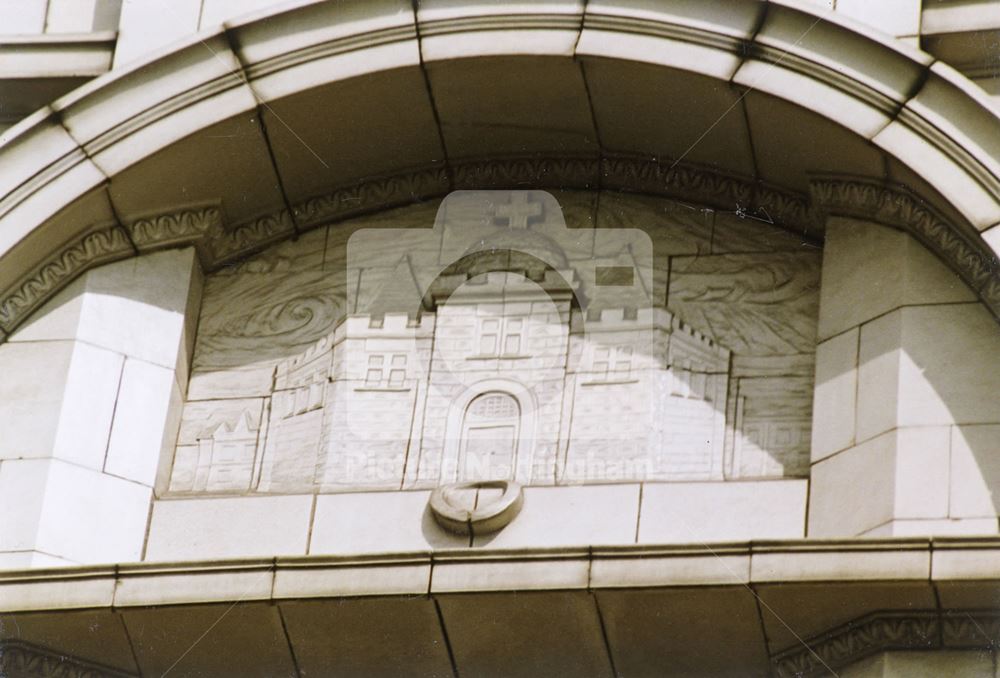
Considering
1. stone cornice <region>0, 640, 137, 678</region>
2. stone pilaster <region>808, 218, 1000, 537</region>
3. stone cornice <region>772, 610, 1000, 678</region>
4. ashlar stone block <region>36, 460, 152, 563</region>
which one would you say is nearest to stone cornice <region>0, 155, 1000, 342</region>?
stone pilaster <region>808, 218, 1000, 537</region>

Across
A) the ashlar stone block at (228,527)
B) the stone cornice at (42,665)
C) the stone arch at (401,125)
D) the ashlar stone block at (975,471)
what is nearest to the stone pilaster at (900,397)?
the ashlar stone block at (975,471)

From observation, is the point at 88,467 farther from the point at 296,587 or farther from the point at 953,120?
the point at 953,120

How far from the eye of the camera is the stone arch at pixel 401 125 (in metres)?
11.0

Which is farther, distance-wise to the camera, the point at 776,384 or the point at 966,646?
the point at 776,384

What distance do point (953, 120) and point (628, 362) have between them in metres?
1.87

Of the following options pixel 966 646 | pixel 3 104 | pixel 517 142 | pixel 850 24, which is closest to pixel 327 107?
pixel 517 142

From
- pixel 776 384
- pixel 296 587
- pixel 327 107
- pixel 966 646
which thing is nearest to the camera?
pixel 966 646

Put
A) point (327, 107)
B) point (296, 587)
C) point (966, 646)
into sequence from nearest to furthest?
1. point (966, 646)
2. point (296, 587)
3. point (327, 107)

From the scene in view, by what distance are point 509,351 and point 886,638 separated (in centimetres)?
250

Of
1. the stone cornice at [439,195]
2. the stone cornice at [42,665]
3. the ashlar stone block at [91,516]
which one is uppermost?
the stone cornice at [439,195]

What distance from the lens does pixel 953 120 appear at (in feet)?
35.4

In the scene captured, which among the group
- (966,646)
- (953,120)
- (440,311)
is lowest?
(966,646)

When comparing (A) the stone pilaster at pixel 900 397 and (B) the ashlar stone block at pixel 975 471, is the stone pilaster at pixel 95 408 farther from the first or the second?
(B) the ashlar stone block at pixel 975 471

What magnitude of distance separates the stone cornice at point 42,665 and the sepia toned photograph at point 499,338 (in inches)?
0.5
